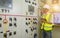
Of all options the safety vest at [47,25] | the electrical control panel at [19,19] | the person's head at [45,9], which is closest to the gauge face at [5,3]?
the electrical control panel at [19,19]

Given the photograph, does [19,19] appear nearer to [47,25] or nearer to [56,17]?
[47,25]

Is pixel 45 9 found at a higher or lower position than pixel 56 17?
higher

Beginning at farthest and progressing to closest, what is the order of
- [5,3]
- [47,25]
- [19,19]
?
[47,25] < [19,19] < [5,3]

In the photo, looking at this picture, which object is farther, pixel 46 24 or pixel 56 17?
pixel 56 17

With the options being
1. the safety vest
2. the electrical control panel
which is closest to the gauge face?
the electrical control panel

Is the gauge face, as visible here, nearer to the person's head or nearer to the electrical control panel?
the electrical control panel

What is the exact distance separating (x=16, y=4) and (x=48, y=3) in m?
1.52

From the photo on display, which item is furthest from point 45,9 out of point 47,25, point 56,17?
point 47,25

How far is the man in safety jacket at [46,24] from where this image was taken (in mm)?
3527

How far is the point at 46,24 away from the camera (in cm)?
356

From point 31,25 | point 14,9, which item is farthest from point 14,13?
point 31,25

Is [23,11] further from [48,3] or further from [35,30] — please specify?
[48,3]

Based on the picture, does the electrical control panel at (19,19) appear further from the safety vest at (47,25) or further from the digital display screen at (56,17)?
the digital display screen at (56,17)

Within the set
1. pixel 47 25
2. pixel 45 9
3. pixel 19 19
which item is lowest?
pixel 47 25
